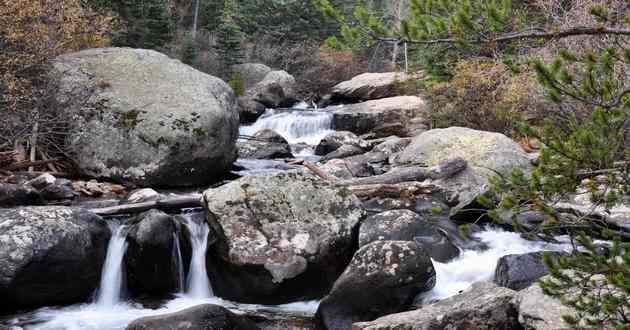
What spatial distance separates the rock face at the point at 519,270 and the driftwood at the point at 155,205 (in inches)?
186

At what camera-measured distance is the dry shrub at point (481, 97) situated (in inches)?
563

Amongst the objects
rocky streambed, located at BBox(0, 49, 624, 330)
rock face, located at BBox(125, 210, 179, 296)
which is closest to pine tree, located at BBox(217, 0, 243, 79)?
rocky streambed, located at BBox(0, 49, 624, 330)

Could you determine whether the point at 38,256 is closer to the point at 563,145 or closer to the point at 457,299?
the point at 457,299

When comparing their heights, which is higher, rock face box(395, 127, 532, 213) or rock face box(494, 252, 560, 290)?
rock face box(395, 127, 532, 213)

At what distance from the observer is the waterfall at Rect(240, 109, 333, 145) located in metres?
20.4

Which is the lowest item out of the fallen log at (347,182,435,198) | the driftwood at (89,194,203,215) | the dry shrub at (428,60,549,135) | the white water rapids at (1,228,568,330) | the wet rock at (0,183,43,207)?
the white water rapids at (1,228,568,330)

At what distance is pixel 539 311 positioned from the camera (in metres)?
4.86

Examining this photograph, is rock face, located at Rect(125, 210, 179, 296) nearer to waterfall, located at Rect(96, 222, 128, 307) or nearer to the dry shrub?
waterfall, located at Rect(96, 222, 128, 307)

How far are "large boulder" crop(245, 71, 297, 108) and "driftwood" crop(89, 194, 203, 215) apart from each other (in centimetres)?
1598

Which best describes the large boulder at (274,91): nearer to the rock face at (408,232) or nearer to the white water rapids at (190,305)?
the rock face at (408,232)

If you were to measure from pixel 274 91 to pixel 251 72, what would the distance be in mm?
3892

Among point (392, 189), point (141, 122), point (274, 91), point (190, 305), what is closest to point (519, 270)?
point (392, 189)

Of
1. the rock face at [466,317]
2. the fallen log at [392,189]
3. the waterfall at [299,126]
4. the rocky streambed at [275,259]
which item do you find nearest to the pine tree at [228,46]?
the waterfall at [299,126]

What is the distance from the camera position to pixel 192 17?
33219mm
